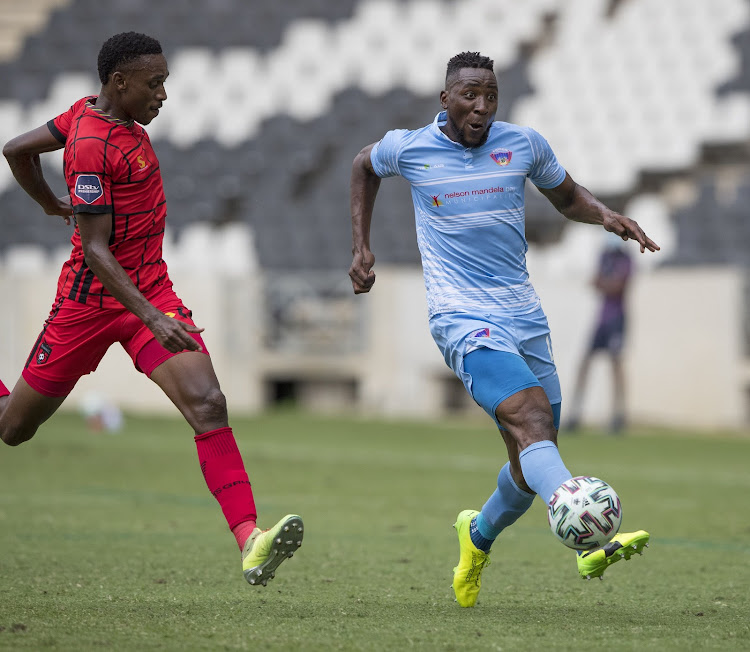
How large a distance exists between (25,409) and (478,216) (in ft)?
6.91

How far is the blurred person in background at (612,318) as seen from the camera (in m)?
14.0

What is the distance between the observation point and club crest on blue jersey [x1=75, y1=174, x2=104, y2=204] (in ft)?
15.9

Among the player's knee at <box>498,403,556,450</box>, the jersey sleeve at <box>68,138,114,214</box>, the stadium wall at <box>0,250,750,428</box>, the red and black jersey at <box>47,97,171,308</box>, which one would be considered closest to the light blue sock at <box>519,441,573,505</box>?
the player's knee at <box>498,403,556,450</box>

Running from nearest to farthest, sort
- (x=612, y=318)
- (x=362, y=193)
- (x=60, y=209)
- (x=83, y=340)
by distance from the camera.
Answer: (x=83, y=340) < (x=362, y=193) < (x=60, y=209) < (x=612, y=318)

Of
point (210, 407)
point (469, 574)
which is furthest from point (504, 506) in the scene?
point (210, 407)

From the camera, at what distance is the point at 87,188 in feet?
15.9

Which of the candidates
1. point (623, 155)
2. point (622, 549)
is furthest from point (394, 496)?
point (623, 155)

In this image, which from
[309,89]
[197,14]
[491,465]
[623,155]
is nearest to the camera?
[491,465]

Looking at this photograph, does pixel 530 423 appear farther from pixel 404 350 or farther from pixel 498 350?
pixel 404 350

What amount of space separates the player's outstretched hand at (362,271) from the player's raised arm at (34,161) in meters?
1.40

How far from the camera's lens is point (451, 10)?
66.0 ft

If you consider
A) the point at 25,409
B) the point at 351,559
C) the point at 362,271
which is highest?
the point at 362,271

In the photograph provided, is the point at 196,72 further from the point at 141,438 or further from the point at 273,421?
the point at 141,438

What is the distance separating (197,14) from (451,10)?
440 centimetres
